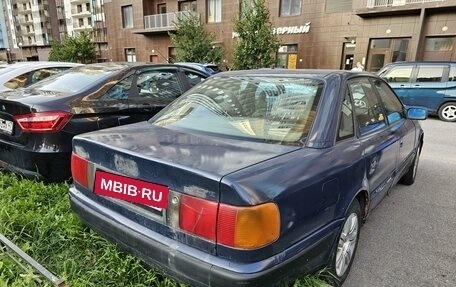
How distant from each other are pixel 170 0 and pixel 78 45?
32.9 ft

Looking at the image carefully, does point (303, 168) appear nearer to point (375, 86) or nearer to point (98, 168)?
point (98, 168)

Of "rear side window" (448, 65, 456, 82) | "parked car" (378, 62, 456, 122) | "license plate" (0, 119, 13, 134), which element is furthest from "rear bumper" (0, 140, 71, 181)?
"rear side window" (448, 65, 456, 82)

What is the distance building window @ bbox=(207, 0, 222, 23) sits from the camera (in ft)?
75.7

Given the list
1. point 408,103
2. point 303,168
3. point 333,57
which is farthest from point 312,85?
point 333,57

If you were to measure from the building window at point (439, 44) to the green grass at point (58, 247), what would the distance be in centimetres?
1753

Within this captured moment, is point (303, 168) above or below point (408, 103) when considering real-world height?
above

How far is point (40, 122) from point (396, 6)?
17437 millimetres

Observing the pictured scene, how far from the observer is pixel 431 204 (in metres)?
3.68

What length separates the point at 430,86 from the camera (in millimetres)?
9859

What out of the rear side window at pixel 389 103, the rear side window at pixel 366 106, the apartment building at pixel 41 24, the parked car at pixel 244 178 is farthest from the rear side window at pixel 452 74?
the apartment building at pixel 41 24

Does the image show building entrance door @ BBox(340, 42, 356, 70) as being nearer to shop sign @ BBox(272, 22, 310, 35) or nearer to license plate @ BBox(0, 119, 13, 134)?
shop sign @ BBox(272, 22, 310, 35)

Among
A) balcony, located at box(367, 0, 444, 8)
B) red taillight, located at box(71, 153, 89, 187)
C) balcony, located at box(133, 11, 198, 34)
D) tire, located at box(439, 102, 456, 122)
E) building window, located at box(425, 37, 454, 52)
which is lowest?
tire, located at box(439, 102, 456, 122)

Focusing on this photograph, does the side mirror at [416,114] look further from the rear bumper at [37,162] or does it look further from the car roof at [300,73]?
the rear bumper at [37,162]

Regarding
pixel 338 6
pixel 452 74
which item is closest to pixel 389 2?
pixel 338 6
